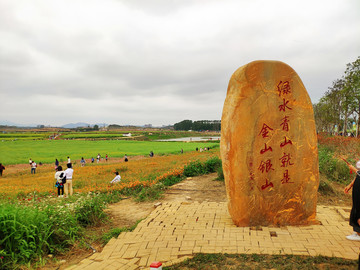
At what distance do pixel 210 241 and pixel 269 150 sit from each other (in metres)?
2.08

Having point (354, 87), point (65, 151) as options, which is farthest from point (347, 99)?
point (65, 151)

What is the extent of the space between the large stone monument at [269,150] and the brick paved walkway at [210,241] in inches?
14.5

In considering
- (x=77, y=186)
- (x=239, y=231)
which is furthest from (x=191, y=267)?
(x=77, y=186)

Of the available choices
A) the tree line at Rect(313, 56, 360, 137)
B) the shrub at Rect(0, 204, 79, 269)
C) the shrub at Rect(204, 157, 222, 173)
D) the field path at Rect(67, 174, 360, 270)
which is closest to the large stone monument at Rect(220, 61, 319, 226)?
the field path at Rect(67, 174, 360, 270)

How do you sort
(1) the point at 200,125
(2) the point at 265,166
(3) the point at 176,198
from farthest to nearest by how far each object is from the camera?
(1) the point at 200,125, (3) the point at 176,198, (2) the point at 265,166

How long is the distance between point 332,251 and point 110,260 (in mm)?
3440

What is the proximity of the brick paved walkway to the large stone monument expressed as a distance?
37 cm

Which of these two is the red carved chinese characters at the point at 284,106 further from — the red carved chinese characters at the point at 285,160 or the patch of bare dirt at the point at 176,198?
the patch of bare dirt at the point at 176,198

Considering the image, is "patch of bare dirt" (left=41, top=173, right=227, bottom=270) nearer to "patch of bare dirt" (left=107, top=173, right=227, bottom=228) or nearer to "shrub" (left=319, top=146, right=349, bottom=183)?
"patch of bare dirt" (left=107, top=173, right=227, bottom=228)

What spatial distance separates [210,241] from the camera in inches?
165

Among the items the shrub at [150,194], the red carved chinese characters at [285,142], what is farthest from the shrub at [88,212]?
the red carved chinese characters at [285,142]

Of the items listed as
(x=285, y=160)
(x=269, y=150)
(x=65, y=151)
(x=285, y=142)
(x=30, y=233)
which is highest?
(x=285, y=142)

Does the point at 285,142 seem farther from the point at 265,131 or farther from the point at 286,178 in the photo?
the point at 286,178

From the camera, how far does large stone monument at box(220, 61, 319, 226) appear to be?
4.72 m
